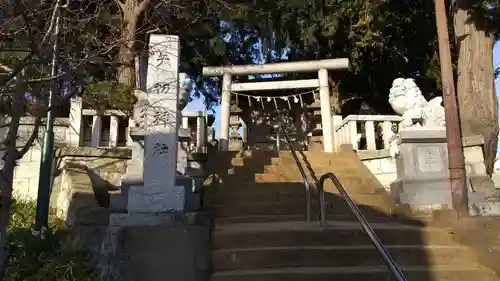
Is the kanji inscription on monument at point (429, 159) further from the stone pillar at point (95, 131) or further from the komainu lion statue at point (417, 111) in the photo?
the stone pillar at point (95, 131)

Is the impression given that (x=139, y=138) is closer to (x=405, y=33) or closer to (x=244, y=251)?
(x=244, y=251)

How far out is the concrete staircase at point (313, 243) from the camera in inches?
192

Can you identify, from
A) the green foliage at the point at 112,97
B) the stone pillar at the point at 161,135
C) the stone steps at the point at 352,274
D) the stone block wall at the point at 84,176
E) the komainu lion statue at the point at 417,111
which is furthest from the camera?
the green foliage at the point at 112,97

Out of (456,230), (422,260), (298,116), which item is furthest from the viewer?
(298,116)

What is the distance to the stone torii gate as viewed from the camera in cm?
1174

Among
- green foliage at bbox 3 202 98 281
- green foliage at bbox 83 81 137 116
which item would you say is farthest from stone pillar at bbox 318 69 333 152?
green foliage at bbox 3 202 98 281

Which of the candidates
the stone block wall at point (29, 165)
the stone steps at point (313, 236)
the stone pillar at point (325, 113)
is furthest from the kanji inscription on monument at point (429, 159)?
the stone block wall at point (29, 165)

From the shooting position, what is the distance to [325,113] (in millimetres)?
11656

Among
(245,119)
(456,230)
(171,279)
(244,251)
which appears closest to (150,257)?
(171,279)

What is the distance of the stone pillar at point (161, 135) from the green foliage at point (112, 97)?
3.33 meters

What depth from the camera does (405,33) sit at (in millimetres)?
13828

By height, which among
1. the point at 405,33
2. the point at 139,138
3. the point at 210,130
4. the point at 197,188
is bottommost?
the point at 197,188

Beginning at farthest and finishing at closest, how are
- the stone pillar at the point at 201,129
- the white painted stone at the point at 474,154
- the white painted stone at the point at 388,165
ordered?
the white painted stone at the point at 388,165, the stone pillar at the point at 201,129, the white painted stone at the point at 474,154

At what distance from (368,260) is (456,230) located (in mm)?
1402
